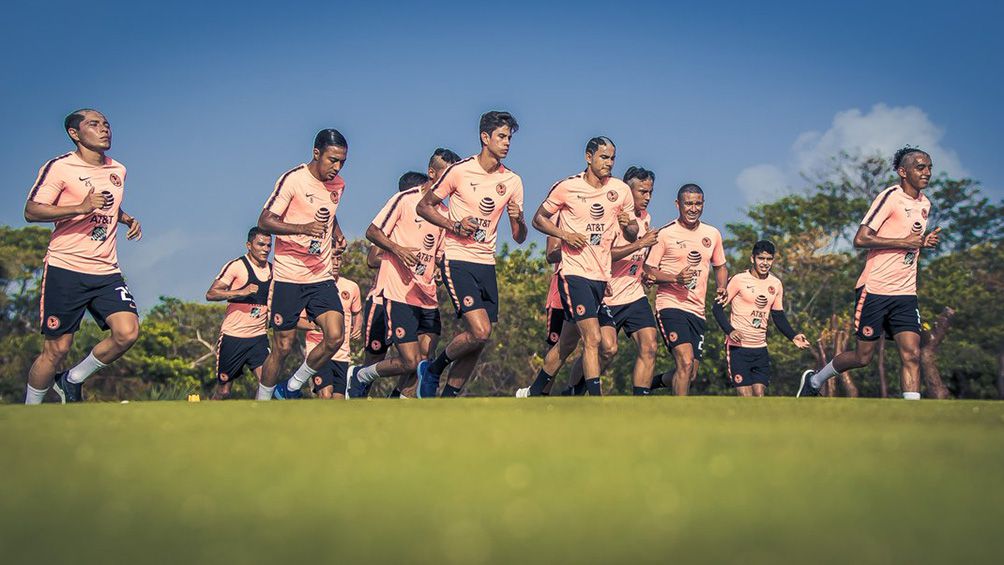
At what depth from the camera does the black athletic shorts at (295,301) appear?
1198 cm

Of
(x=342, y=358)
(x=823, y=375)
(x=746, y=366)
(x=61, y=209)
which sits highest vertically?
(x=61, y=209)

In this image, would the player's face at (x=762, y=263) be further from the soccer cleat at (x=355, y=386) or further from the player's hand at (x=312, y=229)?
the player's hand at (x=312, y=229)

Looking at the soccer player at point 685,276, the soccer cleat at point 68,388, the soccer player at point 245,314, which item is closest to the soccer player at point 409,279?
the soccer player at point 245,314

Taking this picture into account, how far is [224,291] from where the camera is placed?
50.2 feet

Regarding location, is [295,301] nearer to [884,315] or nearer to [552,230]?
[552,230]

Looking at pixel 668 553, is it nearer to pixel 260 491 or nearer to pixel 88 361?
pixel 260 491

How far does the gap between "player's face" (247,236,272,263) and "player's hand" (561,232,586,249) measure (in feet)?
18.4

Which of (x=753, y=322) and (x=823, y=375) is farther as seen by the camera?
(x=753, y=322)

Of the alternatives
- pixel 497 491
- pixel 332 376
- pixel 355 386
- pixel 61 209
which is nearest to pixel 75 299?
pixel 61 209

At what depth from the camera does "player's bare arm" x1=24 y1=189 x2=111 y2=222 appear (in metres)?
10.3

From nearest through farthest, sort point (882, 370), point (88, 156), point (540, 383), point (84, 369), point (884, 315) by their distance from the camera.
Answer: point (88, 156)
point (84, 369)
point (884, 315)
point (540, 383)
point (882, 370)

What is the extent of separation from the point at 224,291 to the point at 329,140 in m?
4.16

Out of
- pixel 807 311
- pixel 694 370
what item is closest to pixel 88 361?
pixel 694 370

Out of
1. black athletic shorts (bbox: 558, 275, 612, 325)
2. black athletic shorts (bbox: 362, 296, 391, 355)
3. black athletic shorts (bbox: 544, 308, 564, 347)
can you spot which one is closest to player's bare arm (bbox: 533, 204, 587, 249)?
black athletic shorts (bbox: 558, 275, 612, 325)
